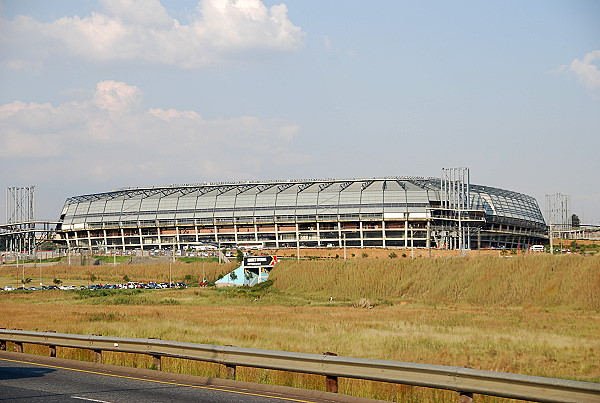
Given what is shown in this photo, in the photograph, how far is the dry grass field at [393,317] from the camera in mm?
23234

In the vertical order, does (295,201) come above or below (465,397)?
above

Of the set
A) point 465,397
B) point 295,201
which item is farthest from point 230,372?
point 295,201

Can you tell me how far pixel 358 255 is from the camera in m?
152

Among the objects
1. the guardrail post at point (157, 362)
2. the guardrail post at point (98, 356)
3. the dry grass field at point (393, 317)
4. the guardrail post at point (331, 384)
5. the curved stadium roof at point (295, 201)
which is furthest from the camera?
the curved stadium roof at point (295, 201)

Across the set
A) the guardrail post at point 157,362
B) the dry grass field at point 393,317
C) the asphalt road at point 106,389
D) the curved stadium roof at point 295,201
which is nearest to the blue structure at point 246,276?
the dry grass field at point 393,317

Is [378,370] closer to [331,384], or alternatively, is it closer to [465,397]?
[331,384]

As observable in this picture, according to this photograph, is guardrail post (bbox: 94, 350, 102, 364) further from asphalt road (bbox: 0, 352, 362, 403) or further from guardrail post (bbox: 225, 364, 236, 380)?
guardrail post (bbox: 225, 364, 236, 380)

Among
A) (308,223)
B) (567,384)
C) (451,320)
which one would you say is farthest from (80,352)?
(308,223)

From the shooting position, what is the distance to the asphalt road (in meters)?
15.3

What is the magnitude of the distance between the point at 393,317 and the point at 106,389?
32236 millimetres

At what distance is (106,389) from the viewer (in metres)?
16.7

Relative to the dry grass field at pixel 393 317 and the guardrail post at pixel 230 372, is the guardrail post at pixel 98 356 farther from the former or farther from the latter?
the guardrail post at pixel 230 372

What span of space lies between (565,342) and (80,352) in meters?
18.7

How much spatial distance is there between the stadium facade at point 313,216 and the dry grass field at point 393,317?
76.7m
